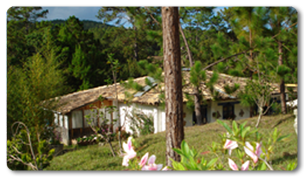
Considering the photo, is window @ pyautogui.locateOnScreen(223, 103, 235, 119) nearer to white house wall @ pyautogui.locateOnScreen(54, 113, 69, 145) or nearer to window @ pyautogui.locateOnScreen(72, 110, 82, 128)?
window @ pyautogui.locateOnScreen(72, 110, 82, 128)

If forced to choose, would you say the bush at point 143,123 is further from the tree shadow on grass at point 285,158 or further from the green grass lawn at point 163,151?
the tree shadow on grass at point 285,158

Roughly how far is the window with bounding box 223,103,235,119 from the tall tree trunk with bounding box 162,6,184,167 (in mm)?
7795

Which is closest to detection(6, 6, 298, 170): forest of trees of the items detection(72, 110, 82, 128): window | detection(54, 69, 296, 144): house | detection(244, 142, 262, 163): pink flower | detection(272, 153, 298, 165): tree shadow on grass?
detection(54, 69, 296, 144): house

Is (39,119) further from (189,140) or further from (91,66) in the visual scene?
(91,66)

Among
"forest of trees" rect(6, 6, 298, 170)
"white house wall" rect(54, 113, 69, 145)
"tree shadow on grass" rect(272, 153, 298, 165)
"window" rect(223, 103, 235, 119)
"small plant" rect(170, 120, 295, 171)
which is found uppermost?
"forest of trees" rect(6, 6, 298, 170)

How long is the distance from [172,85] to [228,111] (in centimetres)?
811

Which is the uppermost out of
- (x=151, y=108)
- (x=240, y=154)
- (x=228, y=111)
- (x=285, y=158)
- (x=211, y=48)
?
(x=211, y=48)

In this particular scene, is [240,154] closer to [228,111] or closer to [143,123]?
[143,123]

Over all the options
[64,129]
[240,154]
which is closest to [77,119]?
[64,129]

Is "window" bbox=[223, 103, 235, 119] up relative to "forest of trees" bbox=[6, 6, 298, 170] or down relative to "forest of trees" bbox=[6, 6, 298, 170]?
down

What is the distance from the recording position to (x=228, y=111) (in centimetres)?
1083

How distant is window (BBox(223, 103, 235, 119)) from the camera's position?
10.7m

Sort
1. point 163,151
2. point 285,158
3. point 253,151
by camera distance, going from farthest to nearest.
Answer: point 163,151 → point 285,158 → point 253,151

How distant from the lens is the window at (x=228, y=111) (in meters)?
10.7
